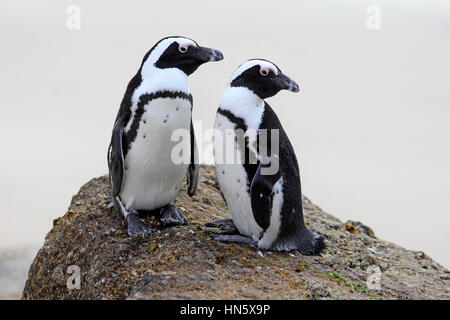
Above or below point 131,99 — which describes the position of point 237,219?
below

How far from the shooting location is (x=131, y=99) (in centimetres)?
447

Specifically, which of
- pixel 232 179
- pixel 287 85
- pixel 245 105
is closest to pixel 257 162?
pixel 232 179

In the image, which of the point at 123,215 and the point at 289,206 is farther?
the point at 123,215

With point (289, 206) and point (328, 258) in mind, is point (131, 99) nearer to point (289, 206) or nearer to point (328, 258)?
point (289, 206)

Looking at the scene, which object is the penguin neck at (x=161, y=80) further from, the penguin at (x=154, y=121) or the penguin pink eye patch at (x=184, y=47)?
the penguin pink eye patch at (x=184, y=47)

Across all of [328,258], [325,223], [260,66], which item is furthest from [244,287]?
[325,223]

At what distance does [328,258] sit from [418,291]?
0.67 m

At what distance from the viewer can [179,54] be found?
4.42 m

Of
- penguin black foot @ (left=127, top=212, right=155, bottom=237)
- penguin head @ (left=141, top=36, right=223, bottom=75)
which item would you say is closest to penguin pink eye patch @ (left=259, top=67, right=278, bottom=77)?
penguin head @ (left=141, top=36, right=223, bottom=75)

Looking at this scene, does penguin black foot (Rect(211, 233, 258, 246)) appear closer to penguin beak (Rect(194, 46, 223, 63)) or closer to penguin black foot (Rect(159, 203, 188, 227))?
penguin black foot (Rect(159, 203, 188, 227))

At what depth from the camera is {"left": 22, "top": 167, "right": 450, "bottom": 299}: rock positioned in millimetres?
3910

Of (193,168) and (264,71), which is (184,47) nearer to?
(264,71)
